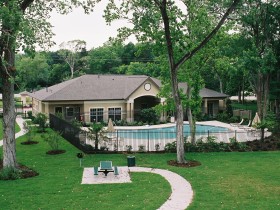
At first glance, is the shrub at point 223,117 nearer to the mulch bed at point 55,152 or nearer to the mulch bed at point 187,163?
the mulch bed at point 187,163

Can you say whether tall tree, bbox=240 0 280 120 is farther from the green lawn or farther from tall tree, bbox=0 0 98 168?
tall tree, bbox=0 0 98 168

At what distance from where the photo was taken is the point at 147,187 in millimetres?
14617

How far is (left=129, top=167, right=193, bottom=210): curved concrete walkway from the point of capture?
12312 millimetres

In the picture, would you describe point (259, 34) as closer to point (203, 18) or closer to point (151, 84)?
point (151, 84)

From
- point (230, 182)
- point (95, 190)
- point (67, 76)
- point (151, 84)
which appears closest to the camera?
point (95, 190)

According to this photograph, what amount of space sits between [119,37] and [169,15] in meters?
3.21

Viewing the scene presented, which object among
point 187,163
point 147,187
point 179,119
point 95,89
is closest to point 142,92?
point 95,89

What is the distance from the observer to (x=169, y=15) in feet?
60.7

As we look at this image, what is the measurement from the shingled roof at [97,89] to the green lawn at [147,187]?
16821mm

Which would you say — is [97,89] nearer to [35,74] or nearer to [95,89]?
[95,89]

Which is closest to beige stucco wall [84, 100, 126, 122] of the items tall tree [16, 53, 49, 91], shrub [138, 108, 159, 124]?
shrub [138, 108, 159, 124]

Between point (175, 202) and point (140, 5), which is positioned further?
point (140, 5)

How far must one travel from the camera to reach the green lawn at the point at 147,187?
12461 mm

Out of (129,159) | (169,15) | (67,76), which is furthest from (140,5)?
(67,76)
